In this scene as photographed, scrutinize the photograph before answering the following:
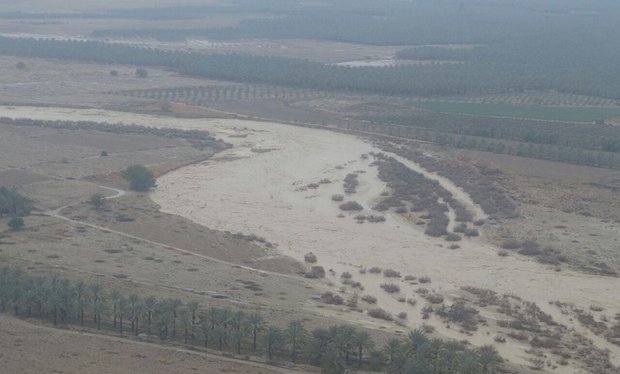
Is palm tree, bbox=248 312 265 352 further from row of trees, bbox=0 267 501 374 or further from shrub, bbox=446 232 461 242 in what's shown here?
shrub, bbox=446 232 461 242

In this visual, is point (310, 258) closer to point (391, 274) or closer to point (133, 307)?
point (391, 274)

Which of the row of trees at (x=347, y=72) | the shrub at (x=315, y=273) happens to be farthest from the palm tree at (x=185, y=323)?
the row of trees at (x=347, y=72)

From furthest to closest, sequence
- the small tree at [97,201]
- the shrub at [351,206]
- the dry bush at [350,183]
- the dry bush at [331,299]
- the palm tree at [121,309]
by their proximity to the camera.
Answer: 1. the dry bush at [350,183]
2. the shrub at [351,206]
3. the small tree at [97,201]
4. the dry bush at [331,299]
5. the palm tree at [121,309]

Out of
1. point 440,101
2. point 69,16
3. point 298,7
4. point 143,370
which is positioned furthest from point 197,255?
point 298,7

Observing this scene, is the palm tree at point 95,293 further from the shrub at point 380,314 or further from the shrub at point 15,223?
the shrub at point 15,223

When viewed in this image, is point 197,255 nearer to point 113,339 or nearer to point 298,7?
point 113,339

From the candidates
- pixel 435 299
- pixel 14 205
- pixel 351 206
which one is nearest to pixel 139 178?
pixel 14 205

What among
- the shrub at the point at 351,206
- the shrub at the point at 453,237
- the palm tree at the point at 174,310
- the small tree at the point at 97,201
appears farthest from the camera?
the shrub at the point at 351,206
